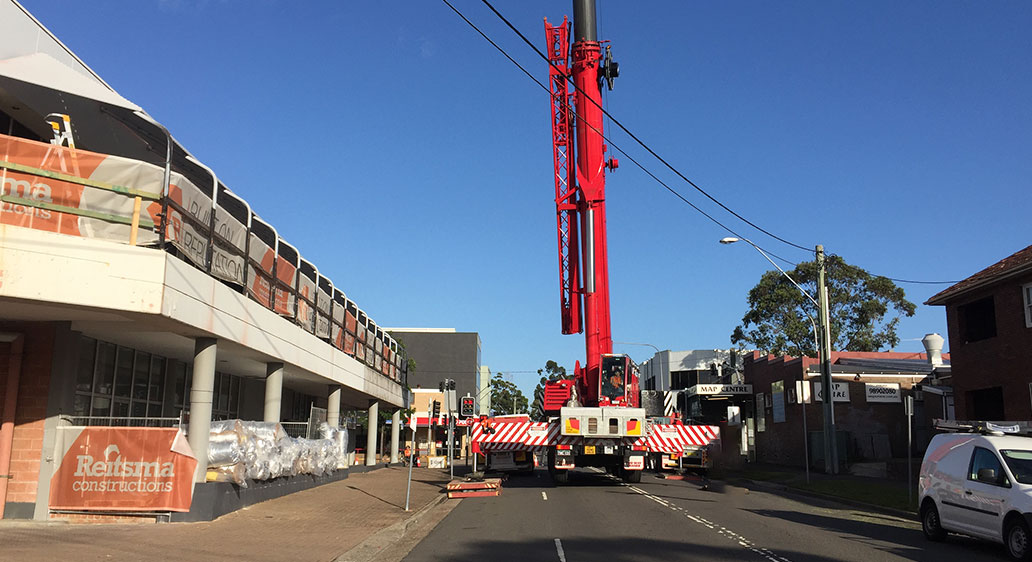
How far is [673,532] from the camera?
505 inches

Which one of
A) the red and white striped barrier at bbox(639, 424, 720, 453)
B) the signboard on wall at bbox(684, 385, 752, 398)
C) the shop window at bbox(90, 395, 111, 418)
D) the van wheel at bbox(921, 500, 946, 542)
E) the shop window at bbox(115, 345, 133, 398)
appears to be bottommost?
the van wheel at bbox(921, 500, 946, 542)

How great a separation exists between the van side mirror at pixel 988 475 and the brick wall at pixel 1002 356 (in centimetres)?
1237

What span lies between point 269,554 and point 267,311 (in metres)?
8.26

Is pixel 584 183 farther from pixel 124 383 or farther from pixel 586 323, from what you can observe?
pixel 124 383

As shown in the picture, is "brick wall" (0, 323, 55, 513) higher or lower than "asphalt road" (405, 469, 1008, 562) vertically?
higher

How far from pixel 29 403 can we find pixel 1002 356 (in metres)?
24.1

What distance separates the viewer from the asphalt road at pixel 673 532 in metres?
10.8

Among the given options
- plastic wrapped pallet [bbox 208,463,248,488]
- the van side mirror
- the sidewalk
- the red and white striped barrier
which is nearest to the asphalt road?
the sidewalk

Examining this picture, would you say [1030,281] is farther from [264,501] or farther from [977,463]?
[264,501]

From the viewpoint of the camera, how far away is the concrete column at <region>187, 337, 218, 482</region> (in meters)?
14.6

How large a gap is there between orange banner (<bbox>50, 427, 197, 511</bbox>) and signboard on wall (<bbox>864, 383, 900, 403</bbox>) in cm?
2954

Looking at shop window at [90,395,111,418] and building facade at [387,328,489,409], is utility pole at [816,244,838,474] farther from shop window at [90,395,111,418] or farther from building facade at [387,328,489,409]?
building facade at [387,328,489,409]

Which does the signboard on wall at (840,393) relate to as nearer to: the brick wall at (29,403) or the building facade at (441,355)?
the brick wall at (29,403)

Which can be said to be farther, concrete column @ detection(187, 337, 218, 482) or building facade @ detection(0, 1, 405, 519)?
concrete column @ detection(187, 337, 218, 482)
